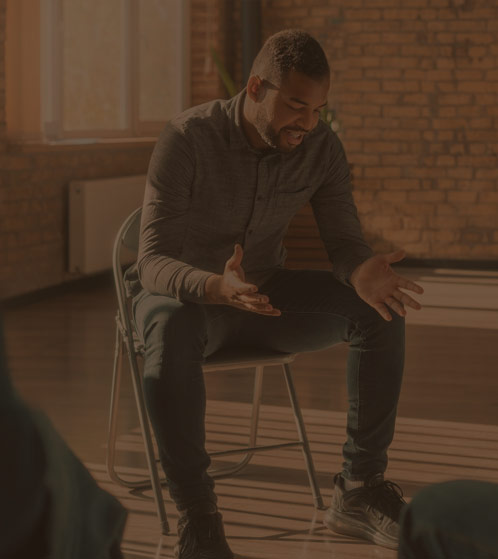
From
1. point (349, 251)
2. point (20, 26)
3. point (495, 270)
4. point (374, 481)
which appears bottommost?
point (495, 270)

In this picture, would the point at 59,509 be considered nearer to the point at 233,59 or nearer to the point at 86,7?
the point at 86,7

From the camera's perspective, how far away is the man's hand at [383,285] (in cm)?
231

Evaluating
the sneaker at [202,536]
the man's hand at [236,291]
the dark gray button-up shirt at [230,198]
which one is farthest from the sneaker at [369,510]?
the man's hand at [236,291]

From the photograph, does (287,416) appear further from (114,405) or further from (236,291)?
(236,291)

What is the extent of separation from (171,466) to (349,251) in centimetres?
67

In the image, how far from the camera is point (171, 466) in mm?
2238

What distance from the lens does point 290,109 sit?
2379 millimetres

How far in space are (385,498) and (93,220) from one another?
439cm

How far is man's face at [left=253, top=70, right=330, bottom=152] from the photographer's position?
2371 mm

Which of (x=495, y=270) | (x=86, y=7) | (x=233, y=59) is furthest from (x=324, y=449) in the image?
(x=233, y=59)

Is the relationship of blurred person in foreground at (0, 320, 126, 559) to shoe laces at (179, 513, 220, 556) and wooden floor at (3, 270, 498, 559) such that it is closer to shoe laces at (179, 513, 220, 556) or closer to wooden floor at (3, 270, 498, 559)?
wooden floor at (3, 270, 498, 559)

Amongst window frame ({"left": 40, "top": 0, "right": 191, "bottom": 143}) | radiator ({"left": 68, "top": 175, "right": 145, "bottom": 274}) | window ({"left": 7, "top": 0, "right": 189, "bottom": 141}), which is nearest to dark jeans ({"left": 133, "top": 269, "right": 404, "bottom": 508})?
window ({"left": 7, "top": 0, "right": 189, "bottom": 141})

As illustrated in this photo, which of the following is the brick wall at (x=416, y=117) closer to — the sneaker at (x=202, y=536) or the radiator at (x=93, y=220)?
the radiator at (x=93, y=220)

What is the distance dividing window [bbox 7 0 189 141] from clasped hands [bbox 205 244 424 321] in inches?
156
